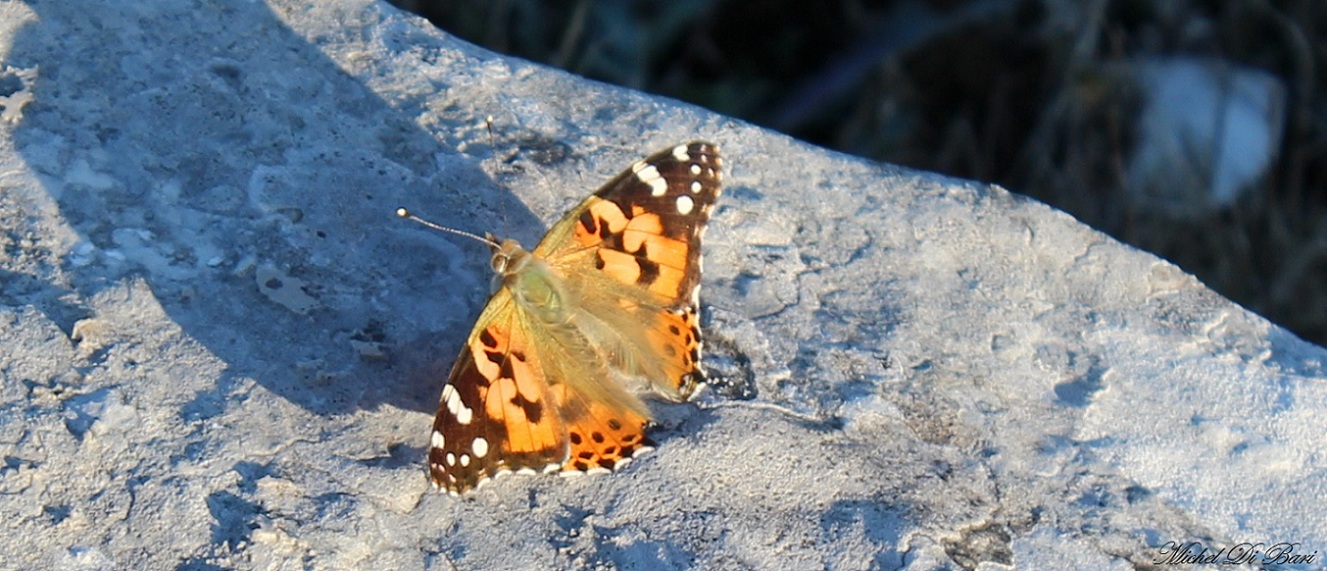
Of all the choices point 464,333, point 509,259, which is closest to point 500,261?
point 509,259

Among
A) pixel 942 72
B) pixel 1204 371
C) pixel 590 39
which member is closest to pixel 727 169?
pixel 1204 371

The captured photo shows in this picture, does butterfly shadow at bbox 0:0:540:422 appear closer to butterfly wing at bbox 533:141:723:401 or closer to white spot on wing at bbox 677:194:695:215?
butterfly wing at bbox 533:141:723:401

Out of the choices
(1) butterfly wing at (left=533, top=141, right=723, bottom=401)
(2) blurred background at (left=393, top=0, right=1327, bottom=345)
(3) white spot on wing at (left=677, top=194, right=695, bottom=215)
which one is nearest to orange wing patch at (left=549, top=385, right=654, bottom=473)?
(1) butterfly wing at (left=533, top=141, right=723, bottom=401)

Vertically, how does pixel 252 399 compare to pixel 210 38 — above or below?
below

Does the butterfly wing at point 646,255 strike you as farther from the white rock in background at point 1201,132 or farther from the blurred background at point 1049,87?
the white rock in background at point 1201,132

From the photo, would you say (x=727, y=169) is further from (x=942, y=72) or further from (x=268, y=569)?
(x=942, y=72)

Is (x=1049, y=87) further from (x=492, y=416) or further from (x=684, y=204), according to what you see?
(x=492, y=416)
